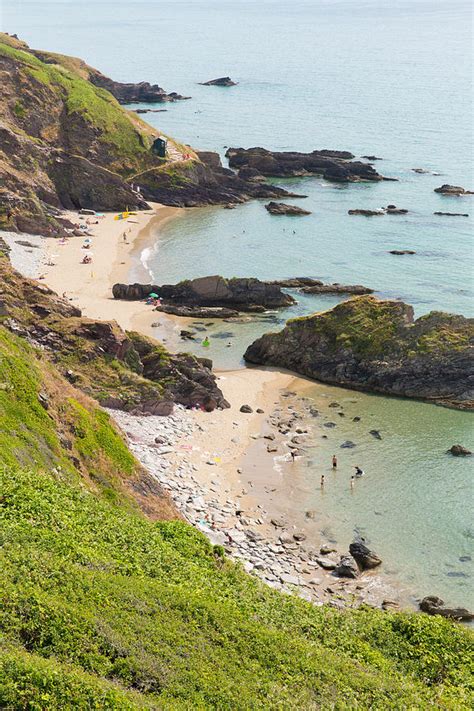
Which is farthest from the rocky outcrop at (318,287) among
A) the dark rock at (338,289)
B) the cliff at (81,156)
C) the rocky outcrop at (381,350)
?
the cliff at (81,156)

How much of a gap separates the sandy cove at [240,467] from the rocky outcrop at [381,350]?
2.37 meters

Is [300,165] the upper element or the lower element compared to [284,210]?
upper

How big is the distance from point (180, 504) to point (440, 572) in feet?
39.9

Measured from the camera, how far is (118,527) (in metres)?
28.2

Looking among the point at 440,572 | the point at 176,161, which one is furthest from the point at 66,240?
the point at 440,572

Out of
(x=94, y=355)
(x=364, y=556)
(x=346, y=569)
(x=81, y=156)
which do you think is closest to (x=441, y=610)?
(x=346, y=569)

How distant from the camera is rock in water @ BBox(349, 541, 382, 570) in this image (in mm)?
37188

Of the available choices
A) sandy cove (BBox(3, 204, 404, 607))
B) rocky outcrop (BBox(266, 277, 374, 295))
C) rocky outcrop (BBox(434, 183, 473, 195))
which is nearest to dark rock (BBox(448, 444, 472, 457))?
sandy cove (BBox(3, 204, 404, 607))

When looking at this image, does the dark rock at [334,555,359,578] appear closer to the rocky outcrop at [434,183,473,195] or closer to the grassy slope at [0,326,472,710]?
the grassy slope at [0,326,472,710]

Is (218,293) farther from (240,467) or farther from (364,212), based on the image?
(364,212)

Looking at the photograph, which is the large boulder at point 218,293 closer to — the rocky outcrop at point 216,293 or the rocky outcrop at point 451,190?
the rocky outcrop at point 216,293

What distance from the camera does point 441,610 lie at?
111ft

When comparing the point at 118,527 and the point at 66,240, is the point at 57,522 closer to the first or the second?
the point at 118,527

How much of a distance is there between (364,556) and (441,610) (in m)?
4.61
